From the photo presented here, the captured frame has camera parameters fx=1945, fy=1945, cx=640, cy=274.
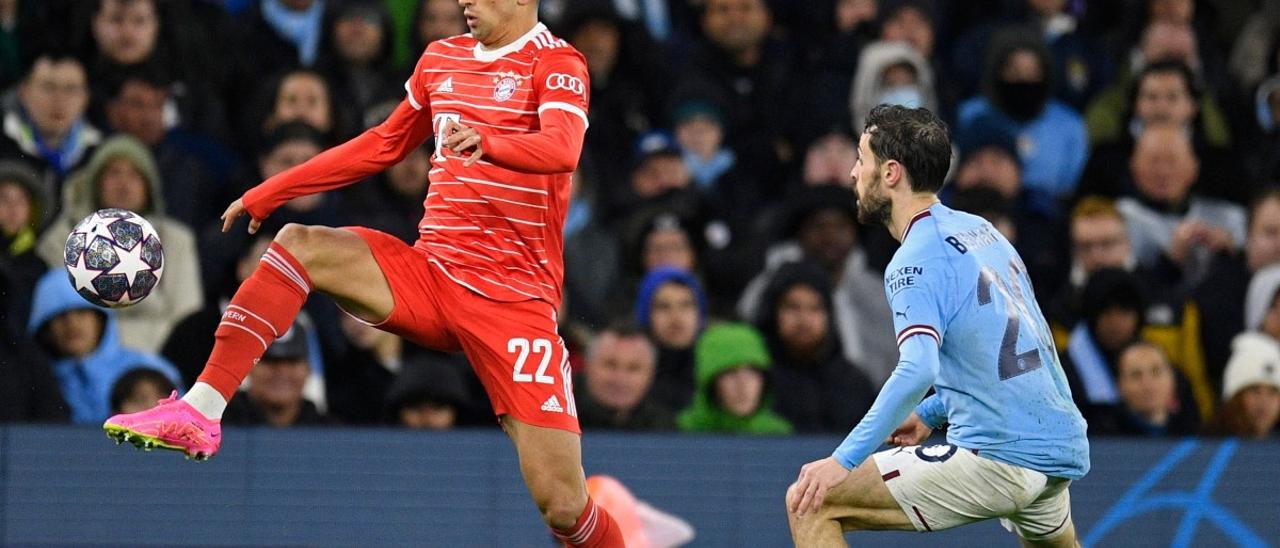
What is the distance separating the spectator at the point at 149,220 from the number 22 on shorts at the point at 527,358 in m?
3.53

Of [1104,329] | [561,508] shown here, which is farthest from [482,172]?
[1104,329]

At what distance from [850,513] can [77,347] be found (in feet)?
15.8

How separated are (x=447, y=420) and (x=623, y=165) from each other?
241 cm

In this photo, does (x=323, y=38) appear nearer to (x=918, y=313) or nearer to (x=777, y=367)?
(x=777, y=367)

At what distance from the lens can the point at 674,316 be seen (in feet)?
33.9

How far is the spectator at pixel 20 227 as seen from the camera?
9.83 metres

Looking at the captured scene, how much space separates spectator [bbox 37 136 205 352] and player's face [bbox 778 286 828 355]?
3084 mm

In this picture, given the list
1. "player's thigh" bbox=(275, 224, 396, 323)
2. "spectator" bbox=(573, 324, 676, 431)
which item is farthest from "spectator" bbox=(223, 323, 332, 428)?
"player's thigh" bbox=(275, 224, 396, 323)

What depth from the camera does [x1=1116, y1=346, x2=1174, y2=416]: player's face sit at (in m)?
10.2

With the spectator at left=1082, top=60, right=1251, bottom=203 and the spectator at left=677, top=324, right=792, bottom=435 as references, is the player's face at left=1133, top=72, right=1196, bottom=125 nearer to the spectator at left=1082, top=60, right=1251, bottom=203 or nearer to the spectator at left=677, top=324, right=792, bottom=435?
the spectator at left=1082, top=60, right=1251, bottom=203

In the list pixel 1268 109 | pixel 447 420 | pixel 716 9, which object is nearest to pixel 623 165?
pixel 716 9

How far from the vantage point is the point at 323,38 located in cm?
1168

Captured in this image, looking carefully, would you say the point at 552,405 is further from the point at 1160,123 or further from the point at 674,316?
the point at 1160,123

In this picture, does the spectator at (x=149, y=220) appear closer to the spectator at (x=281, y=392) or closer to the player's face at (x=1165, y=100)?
the spectator at (x=281, y=392)
